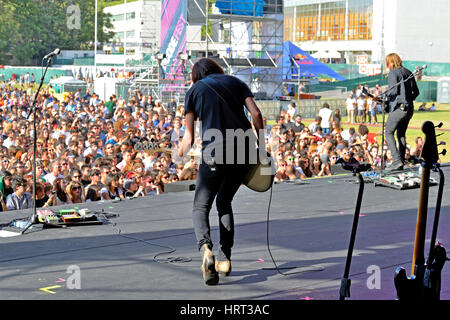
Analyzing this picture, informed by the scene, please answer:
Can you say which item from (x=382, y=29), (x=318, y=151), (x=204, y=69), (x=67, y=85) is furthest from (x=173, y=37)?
(x=382, y=29)

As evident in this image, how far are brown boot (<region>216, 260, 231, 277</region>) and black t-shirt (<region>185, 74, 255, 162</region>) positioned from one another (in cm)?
78

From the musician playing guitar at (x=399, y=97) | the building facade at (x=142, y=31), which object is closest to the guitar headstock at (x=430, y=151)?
the musician playing guitar at (x=399, y=97)

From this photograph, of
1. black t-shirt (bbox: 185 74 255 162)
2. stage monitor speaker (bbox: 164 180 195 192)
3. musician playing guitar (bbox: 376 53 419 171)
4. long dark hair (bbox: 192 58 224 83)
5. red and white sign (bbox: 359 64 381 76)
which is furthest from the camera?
red and white sign (bbox: 359 64 381 76)

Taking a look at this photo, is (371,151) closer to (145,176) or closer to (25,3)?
(145,176)

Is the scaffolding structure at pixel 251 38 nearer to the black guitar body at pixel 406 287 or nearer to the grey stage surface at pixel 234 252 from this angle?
the grey stage surface at pixel 234 252

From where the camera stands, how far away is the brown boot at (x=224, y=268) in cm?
494

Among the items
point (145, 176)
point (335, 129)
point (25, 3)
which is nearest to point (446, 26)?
point (25, 3)

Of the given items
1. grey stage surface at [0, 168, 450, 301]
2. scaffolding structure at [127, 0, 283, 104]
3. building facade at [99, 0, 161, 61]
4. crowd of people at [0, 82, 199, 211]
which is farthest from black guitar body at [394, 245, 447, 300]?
building facade at [99, 0, 161, 61]

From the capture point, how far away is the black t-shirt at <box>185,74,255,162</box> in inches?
193

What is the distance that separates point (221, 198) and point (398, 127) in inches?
215

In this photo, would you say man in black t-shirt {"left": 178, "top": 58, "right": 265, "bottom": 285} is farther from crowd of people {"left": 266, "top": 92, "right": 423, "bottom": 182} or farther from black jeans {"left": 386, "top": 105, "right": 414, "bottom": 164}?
crowd of people {"left": 266, "top": 92, "right": 423, "bottom": 182}

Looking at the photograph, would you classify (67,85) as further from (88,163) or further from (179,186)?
(179,186)

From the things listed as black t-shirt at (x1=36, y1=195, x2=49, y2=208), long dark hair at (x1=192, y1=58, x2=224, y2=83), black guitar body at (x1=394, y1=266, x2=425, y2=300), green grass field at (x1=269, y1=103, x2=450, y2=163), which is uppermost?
long dark hair at (x1=192, y1=58, x2=224, y2=83)

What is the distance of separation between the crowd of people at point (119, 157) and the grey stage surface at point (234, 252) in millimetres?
980
